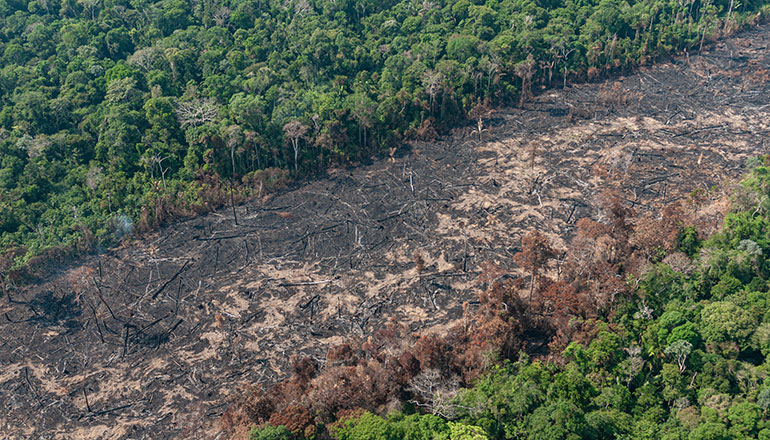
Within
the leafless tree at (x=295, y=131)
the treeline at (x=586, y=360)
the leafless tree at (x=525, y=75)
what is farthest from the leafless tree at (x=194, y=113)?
the leafless tree at (x=525, y=75)

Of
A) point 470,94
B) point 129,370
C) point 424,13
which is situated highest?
point 424,13

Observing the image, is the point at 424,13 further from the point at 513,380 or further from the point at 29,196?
the point at 513,380

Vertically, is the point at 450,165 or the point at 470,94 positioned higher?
the point at 470,94

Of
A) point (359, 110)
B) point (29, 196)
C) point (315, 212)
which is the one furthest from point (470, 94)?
point (29, 196)

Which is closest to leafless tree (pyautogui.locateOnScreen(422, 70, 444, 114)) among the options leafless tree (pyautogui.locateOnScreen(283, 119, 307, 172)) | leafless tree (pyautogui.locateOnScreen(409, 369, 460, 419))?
leafless tree (pyautogui.locateOnScreen(283, 119, 307, 172))

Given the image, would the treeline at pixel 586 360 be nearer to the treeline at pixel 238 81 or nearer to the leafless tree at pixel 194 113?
the treeline at pixel 238 81

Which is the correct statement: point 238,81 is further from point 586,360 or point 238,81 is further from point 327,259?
point 586,360
